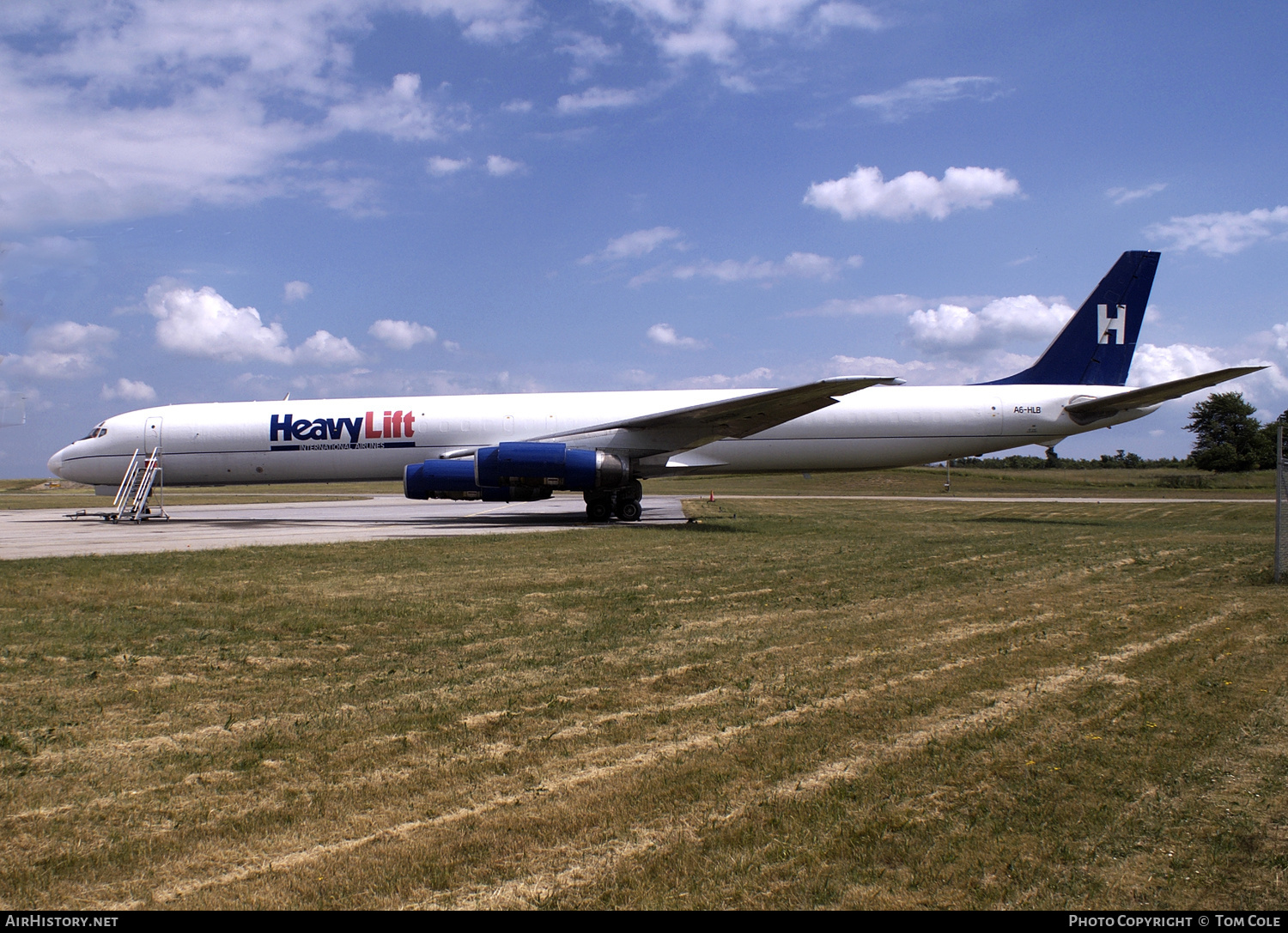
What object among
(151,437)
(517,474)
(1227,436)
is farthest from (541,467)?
(1227,436)

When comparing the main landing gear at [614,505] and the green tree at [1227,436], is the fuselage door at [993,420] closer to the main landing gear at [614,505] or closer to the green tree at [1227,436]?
the main landing gear at [614,505]

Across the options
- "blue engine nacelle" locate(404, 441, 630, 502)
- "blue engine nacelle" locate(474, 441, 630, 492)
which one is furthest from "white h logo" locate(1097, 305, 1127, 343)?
"blue engine nacelle" locate(474, 441, 630, 492)

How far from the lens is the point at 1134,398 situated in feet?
69.4

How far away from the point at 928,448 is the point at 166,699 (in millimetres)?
20151

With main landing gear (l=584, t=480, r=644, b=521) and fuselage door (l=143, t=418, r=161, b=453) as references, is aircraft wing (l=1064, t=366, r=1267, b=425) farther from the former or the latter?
fuselage door (l=143, t=418, r=161, b=453)

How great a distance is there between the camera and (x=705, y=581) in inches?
368

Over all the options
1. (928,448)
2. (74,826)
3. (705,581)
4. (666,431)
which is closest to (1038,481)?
(928,448)

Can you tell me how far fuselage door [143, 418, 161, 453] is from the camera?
2202 cm

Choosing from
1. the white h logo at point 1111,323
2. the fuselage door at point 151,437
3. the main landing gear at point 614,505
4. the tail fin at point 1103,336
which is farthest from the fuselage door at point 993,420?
the fuselage door at point 151,437

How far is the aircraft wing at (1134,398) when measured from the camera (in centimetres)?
1867

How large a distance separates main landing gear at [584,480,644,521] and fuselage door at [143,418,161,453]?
12.1 m

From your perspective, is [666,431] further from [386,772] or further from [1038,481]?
[1038,481]

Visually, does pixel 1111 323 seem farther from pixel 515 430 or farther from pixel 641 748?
pixel 641 748

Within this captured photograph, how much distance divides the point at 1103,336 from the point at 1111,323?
438 mm
